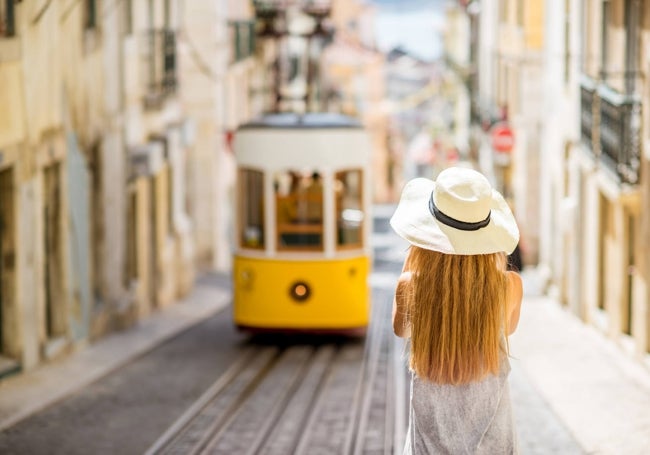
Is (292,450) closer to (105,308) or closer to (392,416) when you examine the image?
(392,416)

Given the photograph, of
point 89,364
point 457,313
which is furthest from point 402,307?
point 89,364

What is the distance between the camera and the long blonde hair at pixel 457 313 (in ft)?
14.1

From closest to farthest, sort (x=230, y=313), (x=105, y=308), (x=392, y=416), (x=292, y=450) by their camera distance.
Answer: (x=292, y=450) < (x=392, y=416) < (x=105, y=308) < (x=230, y=313)

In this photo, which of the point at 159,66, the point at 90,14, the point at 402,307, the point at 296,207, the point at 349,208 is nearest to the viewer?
the point at 402,307

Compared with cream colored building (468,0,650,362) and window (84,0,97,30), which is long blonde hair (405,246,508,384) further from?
window (84,0,97,30)

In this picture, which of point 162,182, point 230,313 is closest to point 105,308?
point 230,313

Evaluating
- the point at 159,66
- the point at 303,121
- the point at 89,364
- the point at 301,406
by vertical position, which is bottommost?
the point at 89,364

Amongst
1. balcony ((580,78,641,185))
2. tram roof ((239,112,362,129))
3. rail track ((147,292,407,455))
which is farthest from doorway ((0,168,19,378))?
balcony ((580,78,641,185))

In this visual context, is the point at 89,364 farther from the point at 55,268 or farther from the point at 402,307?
the point at 402,307

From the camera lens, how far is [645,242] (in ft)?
48.1

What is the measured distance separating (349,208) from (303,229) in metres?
0.62

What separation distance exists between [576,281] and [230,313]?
5.46m

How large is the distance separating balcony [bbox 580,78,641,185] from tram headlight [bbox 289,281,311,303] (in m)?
3.79

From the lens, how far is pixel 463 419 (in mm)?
4363
